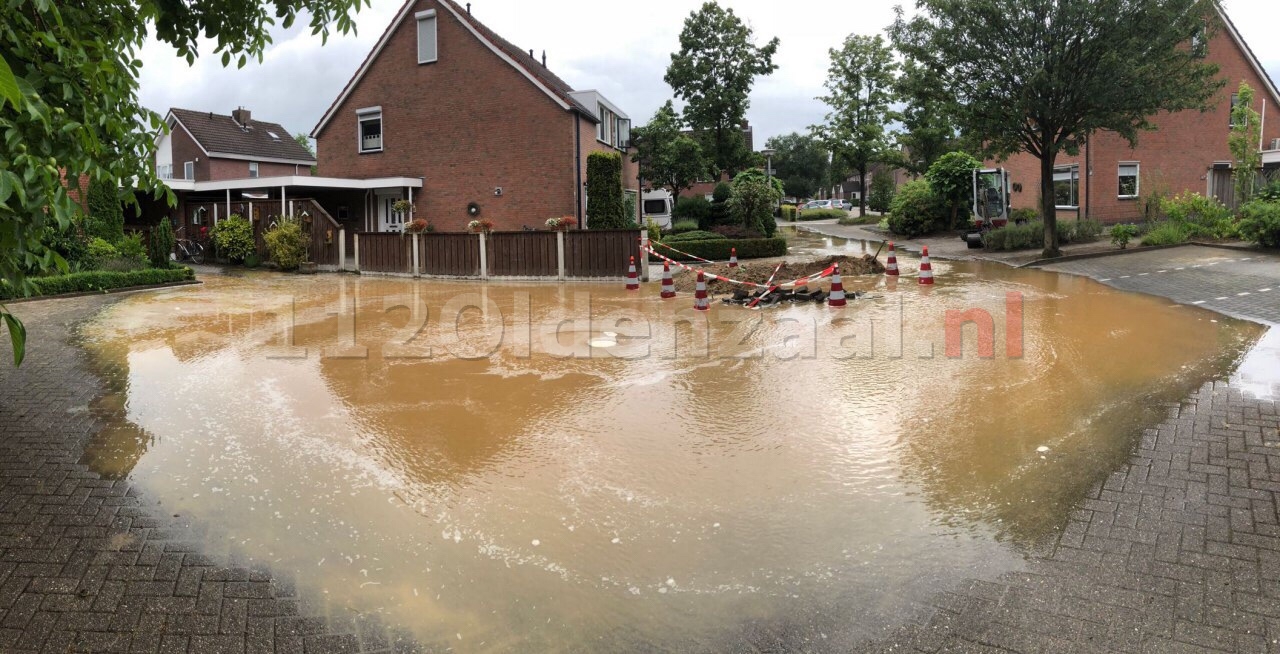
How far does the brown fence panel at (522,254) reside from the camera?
19.9m

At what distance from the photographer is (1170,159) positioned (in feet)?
99.1

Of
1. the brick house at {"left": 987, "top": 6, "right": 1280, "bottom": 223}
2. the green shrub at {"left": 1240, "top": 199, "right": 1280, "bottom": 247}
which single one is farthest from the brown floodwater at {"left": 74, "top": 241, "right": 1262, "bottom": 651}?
the brick house at {"left": 987, "top": 6, "right": 1280, "bottom": 223}

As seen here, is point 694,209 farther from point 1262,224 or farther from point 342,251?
point 1262,224

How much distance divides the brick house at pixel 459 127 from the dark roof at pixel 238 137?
1918 centimetres

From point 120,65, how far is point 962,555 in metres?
5.42

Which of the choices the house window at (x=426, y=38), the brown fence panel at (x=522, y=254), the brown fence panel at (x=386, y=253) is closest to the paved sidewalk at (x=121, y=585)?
the brown fence panel at (x=522, y=254)

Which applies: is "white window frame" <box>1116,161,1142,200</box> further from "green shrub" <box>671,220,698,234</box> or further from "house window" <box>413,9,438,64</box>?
"house window" <box>413,9,438,64</box>

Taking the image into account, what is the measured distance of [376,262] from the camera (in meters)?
22.2

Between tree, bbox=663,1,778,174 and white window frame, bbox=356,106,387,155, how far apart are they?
1421 cm

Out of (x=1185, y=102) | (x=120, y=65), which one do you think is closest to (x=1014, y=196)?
(x=1185, y=102)

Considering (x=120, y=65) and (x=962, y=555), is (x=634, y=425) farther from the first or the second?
(x=120, y=65)

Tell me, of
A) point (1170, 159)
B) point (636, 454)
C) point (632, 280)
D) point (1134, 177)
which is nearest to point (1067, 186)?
point (1134, 177)

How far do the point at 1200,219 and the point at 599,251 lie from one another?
55.3 ft

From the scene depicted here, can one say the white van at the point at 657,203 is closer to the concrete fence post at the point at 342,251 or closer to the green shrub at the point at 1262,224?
the concrete fence post at the point at 342,251
